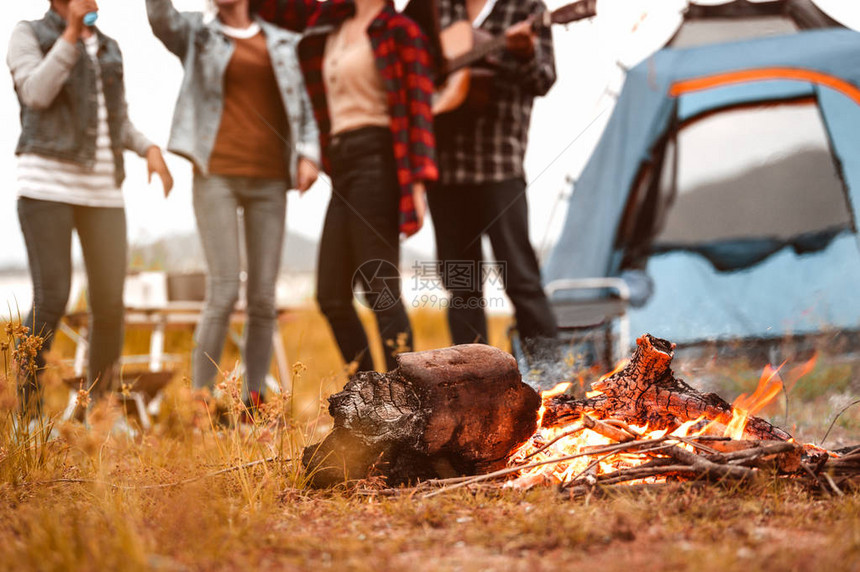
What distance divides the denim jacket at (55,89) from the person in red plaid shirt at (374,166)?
904mm

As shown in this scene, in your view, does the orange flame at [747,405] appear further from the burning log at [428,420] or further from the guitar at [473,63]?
the guitar at [473,63]

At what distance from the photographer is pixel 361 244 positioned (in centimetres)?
278

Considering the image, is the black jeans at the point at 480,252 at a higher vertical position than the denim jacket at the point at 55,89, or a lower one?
lower

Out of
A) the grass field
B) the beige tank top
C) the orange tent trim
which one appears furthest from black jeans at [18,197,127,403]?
the orange tent trim

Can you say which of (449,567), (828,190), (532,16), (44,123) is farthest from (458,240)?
(828,190)

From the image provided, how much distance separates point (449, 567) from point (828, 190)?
11.5 feet

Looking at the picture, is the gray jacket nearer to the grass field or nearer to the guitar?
the guitar

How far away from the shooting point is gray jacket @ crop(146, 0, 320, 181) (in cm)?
299

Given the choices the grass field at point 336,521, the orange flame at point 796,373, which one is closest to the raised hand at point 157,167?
the grass field at point 336,521

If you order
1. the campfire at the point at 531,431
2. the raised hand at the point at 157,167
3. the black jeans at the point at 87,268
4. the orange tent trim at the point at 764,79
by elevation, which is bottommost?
the campfire at the point at 531,431

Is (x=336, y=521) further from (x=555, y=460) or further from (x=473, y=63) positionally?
(x=473, y=63)

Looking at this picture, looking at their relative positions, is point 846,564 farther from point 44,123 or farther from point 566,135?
point 44,123

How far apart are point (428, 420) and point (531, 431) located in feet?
0.98

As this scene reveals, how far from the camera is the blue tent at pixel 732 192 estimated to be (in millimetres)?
3736
